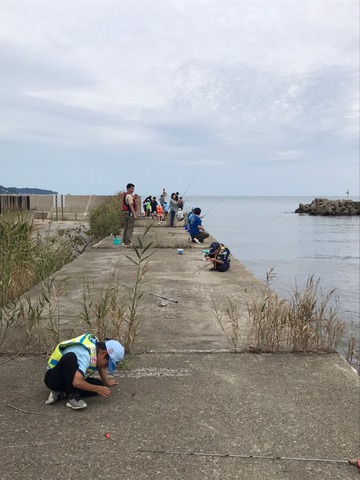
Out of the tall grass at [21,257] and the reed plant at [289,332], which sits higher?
the tall grass at [21,257]

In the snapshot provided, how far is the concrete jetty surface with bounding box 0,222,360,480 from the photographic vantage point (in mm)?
2217

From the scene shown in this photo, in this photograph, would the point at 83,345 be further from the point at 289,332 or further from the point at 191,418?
the point at 289,332

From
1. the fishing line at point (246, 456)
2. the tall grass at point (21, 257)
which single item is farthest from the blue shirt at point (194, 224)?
the fishing line at point (246, 456)

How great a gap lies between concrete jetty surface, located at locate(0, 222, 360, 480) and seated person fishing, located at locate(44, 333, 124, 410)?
0.09 m

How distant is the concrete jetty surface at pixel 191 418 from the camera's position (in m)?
2.22

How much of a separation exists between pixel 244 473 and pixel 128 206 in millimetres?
8300

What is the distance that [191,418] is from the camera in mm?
2662

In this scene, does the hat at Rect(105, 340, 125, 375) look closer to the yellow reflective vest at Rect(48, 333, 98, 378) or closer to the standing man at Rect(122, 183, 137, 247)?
the yellow reflective vest at Rect(48, 333, 98, 378)

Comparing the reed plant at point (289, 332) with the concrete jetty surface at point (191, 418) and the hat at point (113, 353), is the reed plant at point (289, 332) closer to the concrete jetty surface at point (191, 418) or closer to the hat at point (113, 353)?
the concrete jetty surface at point (191, 418)

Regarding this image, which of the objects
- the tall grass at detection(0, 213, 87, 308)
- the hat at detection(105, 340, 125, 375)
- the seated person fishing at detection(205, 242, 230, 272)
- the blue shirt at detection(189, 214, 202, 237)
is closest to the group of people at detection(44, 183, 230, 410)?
the hat at detection(105, 340, 125, 375)

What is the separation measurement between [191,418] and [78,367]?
0.80 meters

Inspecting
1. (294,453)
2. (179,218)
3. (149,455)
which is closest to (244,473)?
(294,453)

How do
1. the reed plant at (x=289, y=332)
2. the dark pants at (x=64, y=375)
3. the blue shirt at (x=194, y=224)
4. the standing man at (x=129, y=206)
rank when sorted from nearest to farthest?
the dark pants at (x=64, y=375)
the reed plant at (x=289, y=332)
the standing man at (x=129, y=206)
the blue shirt at (x=194, y=224)

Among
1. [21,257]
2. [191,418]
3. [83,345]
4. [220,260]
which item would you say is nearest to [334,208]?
[220,260]
